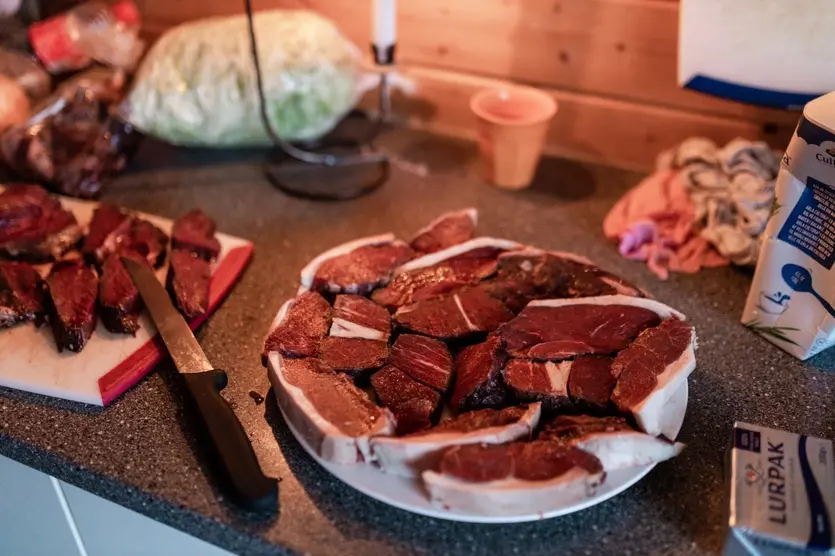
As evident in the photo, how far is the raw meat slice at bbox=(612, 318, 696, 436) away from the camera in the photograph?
73 centimetres

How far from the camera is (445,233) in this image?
1.05 m

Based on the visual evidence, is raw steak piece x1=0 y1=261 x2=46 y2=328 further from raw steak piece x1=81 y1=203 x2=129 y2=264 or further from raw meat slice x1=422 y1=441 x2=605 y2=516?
raw meat slice x1=422 y1=441 x2=605 y2=516

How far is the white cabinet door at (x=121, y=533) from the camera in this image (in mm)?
777

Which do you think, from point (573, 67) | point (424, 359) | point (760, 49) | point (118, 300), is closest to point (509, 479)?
point (424, 359)

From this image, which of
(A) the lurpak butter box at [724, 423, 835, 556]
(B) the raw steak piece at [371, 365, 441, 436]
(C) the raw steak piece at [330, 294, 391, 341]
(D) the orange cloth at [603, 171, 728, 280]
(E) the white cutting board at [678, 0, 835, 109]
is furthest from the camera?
(D) the orange cloth at [603, 171, 728, 280]

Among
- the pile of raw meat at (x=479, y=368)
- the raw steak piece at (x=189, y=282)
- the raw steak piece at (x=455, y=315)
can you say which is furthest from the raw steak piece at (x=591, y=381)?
the raw steak piece at (x=189, y=282)

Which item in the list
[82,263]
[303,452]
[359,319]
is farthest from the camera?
[82,263]

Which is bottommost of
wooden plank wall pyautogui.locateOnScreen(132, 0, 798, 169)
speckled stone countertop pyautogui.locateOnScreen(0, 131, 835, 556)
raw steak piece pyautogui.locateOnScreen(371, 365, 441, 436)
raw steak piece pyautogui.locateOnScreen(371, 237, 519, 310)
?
speckled stone countertop pyautogui.locateOnScreen(0, 131, 835, 556)

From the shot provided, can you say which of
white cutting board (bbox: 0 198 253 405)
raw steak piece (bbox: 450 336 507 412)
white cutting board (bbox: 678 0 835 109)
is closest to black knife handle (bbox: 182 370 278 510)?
white cutting board (bbox: 0 198 253 405)

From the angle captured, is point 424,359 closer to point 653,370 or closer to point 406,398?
point 406,398

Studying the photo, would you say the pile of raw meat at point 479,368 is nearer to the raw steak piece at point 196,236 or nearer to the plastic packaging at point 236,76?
the raw steak piece at point 196,236

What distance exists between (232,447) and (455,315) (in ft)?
1.05

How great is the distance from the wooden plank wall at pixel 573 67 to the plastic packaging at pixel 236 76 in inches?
7.2

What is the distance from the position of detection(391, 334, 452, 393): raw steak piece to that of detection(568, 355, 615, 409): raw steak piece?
0.14 metres
